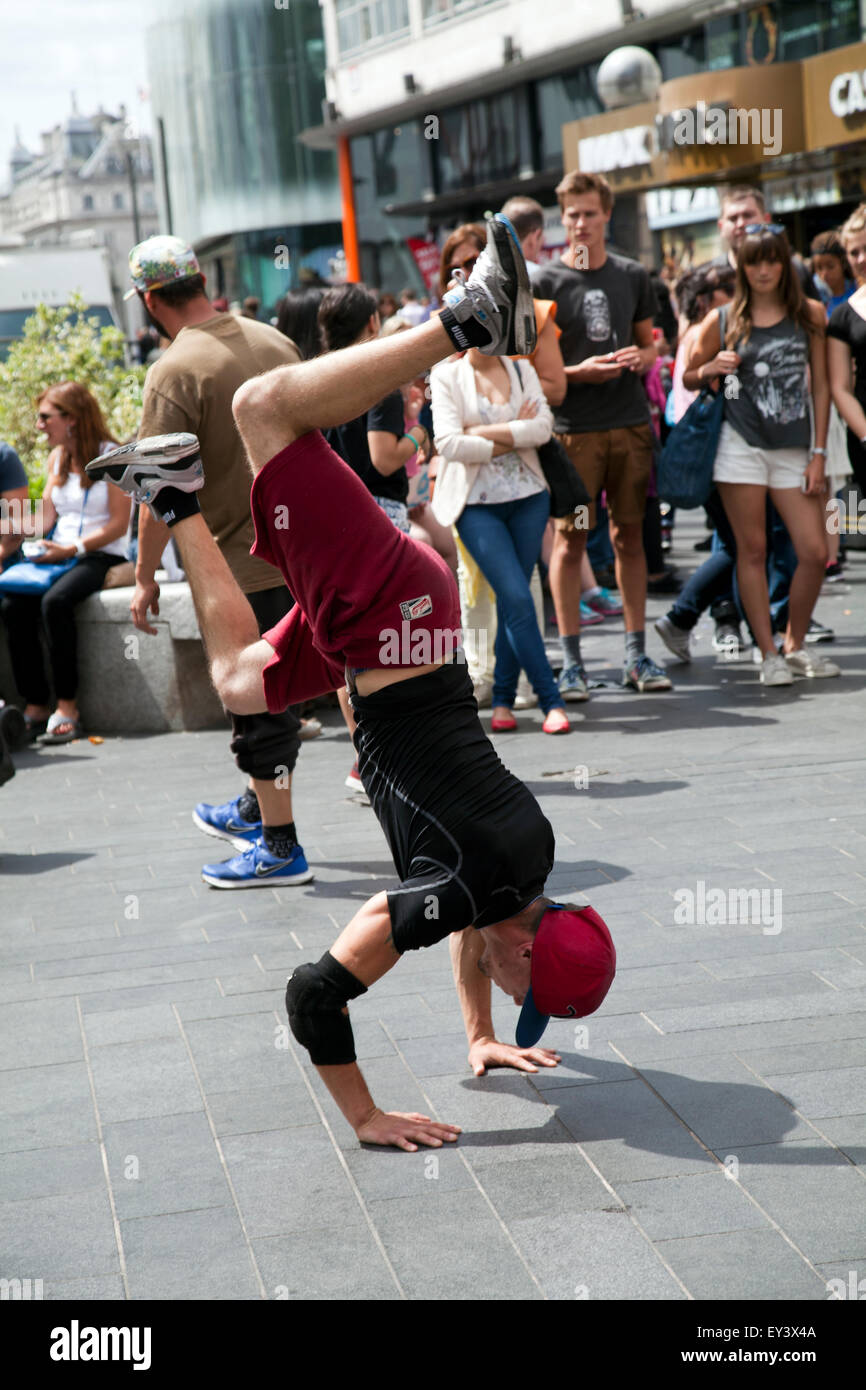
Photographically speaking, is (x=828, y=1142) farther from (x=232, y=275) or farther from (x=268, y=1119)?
(x=232, y=275)

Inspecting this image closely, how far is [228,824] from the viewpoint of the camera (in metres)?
6.02

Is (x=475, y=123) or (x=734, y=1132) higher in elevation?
(x=475, y=123)

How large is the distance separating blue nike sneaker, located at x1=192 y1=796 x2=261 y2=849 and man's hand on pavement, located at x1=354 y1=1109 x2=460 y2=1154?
8.12ft

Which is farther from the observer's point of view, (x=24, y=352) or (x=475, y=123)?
(x=475, y=123)

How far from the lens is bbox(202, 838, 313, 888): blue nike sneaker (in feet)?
18.0

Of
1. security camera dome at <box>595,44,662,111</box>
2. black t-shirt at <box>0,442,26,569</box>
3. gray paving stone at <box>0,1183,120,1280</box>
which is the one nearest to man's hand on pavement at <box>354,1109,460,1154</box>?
gray paving stone at <box>0,1183,120,1280</box>

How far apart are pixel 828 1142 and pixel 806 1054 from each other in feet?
1.47

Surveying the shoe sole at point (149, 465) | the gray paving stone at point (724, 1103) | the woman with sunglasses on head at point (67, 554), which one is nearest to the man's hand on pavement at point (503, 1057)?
the gray paving stone at point (724, 1103)

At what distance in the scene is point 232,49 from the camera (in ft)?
154

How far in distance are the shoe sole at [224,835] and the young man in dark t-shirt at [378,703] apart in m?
2.46

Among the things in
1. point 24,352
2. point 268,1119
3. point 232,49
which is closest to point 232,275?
point 232,49

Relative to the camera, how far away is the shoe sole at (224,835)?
590cm

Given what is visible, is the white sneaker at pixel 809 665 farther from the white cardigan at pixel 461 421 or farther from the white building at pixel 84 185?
the white building at pixel 84 185

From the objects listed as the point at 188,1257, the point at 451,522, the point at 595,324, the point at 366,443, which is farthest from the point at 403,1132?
the point at 595,324
